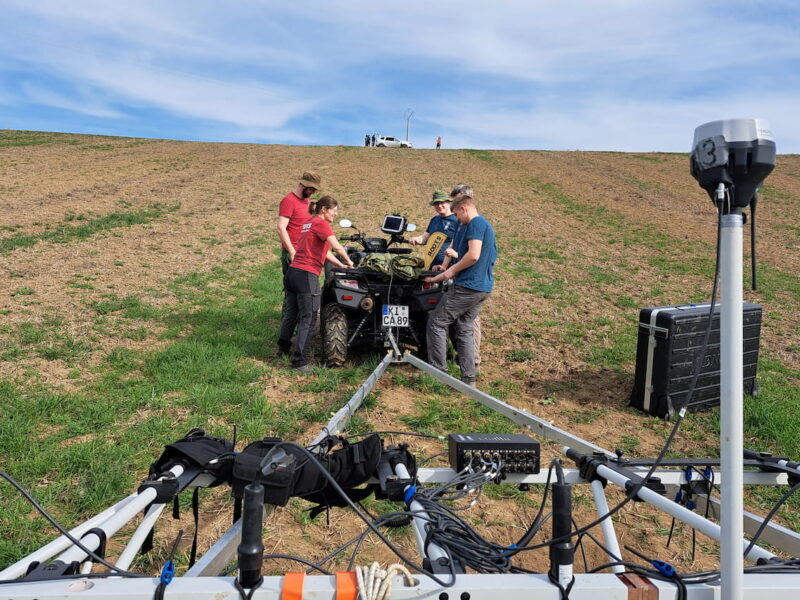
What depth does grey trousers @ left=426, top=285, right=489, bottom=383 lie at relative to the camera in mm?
5867

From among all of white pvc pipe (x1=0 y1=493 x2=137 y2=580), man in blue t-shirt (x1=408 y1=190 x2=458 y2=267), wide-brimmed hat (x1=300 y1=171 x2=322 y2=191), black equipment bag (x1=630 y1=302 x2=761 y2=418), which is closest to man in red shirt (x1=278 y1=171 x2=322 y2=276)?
wide-brimmed hat (x1=300 y1=171 x2=322 y2=191)

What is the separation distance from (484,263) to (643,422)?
227 cm

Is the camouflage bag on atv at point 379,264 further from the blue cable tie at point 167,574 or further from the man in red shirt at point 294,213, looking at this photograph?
the blue cable tie at point 167,574

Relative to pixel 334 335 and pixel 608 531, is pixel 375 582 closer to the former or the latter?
pixel 608 531

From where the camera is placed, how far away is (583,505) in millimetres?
3709

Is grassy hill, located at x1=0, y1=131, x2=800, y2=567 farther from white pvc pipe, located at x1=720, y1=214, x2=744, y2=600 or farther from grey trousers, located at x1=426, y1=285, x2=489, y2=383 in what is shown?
white pvc pipe, located at x1=720, y1=214, x2=744, y2=600

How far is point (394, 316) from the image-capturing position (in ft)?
21.1

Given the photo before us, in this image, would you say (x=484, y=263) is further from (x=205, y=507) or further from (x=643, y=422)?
(x=205, y=507)

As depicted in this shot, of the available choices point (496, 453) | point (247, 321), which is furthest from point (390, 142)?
point (496, 453)

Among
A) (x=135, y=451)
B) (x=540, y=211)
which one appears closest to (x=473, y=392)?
(x=135, y=451)

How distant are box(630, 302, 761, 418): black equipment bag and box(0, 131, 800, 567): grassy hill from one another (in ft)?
0.81

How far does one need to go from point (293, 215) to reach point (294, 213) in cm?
3

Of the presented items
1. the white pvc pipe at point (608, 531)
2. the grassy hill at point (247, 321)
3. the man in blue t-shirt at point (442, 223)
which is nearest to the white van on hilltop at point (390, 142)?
the grassy hill at point (247, 321)

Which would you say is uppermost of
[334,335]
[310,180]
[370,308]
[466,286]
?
[310,180]
